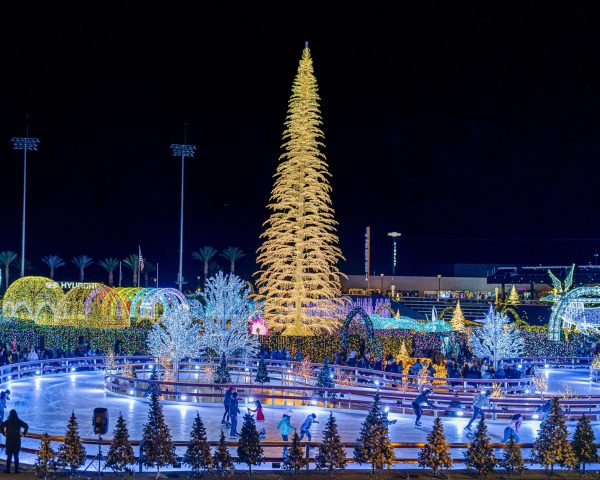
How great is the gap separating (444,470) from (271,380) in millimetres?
16945

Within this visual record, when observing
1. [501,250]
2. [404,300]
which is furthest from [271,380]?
[501,250]

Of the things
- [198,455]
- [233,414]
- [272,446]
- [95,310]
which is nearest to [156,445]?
[198,455]

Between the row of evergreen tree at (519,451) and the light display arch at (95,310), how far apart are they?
28883 mm

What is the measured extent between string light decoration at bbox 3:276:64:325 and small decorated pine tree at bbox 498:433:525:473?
31.9 m

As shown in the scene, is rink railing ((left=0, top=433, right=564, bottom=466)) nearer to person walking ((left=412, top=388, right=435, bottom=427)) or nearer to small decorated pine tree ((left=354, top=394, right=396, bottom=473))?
small decorated pine tree ((left=354, top=394, right=396, bottom=473))

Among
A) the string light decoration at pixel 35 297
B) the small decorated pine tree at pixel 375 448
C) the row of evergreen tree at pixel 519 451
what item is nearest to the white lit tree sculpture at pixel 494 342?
the row of evergreen tree at pixel 519 451

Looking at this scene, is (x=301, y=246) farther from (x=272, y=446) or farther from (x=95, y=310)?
(x=272, y=446)

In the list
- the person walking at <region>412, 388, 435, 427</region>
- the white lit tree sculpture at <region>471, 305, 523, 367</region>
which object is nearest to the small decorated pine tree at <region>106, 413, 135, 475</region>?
the person walking at <region>412, 388, 435, 427</region>

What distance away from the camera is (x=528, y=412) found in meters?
24.8

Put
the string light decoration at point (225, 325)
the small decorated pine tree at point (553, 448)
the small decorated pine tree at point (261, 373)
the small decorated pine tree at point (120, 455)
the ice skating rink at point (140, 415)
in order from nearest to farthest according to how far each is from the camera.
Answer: the small decorated pine tree at point (120, 455), the small decorated pine tree at point (553, 448), the ice skating rink at point (140, 415), the small decorated pine tree at point (261, 373), the string light decoration at point (225, 325)

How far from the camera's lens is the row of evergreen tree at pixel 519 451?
16.8 meters

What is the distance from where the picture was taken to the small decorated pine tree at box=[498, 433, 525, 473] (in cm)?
1706

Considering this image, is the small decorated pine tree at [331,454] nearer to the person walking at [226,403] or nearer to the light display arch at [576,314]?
the person walking at [226,403]

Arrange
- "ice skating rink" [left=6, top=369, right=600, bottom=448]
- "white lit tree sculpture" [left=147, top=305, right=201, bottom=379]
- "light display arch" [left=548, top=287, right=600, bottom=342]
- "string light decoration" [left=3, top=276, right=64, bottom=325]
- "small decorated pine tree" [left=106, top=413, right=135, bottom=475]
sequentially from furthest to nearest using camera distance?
"string light decoration" [left=3, top=276, right=64, bottom=325]
"light display arch" [left=548, top=287, right=600, bottom=342]
"white lit tree sculpture" [left=147, top=305, right=201, bottom=379]
"ice skating rink" [left=6, top=369, right=600, bottom=448]
"small decorated pine tree" [left=106, top=413, right=135, bottom=475]
